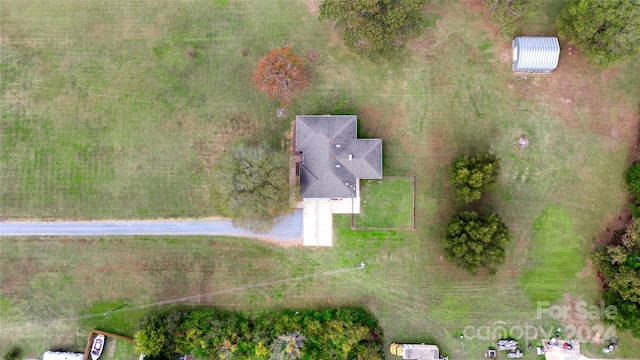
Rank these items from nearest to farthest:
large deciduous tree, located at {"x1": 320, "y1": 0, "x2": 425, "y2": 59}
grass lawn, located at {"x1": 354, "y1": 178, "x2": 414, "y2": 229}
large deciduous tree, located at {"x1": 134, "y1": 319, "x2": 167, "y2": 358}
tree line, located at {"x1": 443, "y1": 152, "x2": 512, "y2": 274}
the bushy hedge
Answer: tree line, located at {"x1": 443, "y1": 152, "x2": 512, "y2": 274}
large deciduous tree, located at {"x1": 320, "y1": 0, "x2": 425, "y2": 59}
large deciduous tree, located at {"x1": 134, "y1": 319, "x2": 167, "y2": 358}
the bushy hedge
grass lawn, located at {"x1": 354, "y1": 178, "x2": 414, "y2": 229}

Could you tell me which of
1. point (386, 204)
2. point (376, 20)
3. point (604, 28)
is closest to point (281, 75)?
point (376, 20)

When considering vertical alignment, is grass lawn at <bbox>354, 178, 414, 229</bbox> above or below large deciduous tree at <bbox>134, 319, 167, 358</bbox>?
above

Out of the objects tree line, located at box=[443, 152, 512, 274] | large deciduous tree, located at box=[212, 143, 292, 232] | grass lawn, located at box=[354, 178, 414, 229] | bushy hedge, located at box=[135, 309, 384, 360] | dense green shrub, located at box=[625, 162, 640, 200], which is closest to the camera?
tree line, located at box=[443, 152, 512, 274]

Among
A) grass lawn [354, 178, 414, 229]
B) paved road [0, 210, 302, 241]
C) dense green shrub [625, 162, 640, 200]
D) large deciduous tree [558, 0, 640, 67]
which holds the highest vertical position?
large deciduous tree [558, 0, 640, 67]

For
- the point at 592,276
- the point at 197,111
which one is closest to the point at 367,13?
the point at 197,111

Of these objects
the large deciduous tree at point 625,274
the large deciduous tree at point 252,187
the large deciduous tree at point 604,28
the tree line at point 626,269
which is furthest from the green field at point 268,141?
the large deciduous tree at point 252,187

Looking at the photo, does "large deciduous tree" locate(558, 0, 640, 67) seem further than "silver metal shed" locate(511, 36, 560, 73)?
No

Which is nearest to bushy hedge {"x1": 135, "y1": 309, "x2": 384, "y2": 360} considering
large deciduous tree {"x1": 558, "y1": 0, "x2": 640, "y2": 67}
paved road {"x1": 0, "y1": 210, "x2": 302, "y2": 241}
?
paved road {"x1": 0, "y1": 210, "x2": 302, "y2": 241}

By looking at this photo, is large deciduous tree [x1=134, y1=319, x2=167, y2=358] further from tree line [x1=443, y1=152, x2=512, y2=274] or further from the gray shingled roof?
tree line [x1=443, y1=152, x2=512, y2=274]
